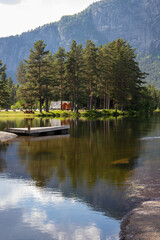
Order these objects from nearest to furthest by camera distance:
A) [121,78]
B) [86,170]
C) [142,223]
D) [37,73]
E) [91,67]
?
1. [142,223]
2. [86,170]
3. [91,67]
4. [37,73]
5. [121,78]

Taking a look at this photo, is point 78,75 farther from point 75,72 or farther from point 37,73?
point 37,73

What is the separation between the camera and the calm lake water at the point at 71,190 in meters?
9.42

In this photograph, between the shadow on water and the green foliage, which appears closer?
the shadow on water

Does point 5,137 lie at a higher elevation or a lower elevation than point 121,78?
lower

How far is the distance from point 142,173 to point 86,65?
2928 inches

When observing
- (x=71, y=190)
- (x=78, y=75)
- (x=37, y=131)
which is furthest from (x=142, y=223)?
(x=78, y=75)

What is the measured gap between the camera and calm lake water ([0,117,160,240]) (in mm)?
9422

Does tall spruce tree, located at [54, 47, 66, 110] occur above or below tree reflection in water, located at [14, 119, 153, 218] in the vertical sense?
above

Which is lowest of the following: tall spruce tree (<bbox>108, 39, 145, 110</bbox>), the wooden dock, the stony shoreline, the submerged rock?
the submerged rock

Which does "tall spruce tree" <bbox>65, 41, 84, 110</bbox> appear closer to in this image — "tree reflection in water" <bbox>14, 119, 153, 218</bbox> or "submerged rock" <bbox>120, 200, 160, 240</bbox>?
"tree reflection in water" <bbox>14, 119, 153, 218</bbox>

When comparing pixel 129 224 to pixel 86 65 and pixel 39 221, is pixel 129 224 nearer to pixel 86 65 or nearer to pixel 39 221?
pixel 39 221

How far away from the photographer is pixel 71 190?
13086 millimetres

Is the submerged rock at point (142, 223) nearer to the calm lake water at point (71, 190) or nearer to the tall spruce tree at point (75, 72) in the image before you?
the calm lake water at point (71, 190)

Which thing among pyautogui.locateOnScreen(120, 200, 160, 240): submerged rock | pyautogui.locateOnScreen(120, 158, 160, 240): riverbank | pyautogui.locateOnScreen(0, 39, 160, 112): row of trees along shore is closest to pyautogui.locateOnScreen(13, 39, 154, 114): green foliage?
pyautogui.locateOnScreen(0, 39, 160, 112): row of trees along shore
